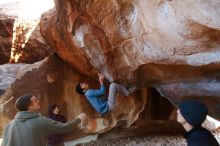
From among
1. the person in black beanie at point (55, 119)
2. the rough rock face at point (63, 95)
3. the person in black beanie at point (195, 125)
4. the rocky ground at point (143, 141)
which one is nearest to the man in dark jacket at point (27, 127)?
the person in black beanie at point (195, 125)

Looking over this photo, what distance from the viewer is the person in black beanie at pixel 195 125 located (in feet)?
9.77

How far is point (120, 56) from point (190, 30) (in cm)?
197

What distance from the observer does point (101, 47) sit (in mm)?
6375

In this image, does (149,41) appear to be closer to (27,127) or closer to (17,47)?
(27,127)

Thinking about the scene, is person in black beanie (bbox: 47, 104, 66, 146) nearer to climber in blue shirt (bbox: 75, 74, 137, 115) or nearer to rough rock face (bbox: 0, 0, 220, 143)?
climber in blue shirt (bbox: 75, 74, 137, 115)

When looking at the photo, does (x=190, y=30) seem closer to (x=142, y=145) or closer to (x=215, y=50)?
(x=215, y=50)

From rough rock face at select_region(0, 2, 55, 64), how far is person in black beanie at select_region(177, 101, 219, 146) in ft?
22.7

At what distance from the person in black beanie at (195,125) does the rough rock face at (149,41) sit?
1318 mm

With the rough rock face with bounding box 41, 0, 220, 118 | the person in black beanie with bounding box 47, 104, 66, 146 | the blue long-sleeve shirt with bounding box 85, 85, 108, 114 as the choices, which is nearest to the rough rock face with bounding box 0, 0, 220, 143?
the rough rock face with bounding box 41, 0, 220, 118

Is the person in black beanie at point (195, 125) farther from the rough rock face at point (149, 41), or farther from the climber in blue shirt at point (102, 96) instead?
the climber in blue shirt at point (102, 96)

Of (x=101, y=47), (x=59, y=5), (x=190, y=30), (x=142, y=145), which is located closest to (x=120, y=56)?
(x=101, y=47)

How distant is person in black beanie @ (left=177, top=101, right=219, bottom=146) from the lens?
9.77 feet

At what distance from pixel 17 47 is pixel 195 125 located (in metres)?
7.95

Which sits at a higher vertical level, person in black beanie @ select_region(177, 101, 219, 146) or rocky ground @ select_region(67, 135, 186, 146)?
person in black beanie @ select_region(177, 101, 219, 146)
